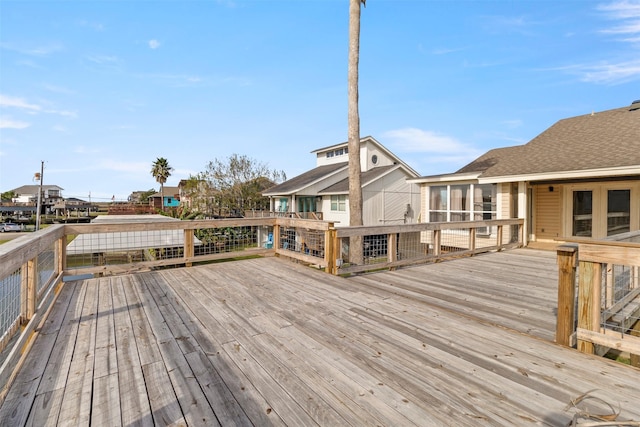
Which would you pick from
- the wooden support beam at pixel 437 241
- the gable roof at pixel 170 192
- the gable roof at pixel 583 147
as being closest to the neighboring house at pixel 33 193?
the gable roof at pixel 170 192

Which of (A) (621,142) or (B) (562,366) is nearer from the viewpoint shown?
(B) (562,366)

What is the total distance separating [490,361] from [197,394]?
2.33 metres

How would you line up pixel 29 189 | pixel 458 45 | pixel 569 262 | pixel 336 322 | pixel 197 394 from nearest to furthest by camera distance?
pixel 197 394 < pixel 569 262 < pixel 336 322 < pixel 458 45 < pixel 29 189

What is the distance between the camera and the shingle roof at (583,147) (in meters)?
7.77

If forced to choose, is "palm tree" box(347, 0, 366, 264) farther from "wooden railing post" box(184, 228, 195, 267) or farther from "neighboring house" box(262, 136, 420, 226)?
"neighboring house" box(262, 136, 420, 226)

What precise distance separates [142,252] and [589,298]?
9.07 m

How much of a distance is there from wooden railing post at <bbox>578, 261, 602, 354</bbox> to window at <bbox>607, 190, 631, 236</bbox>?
8.21 metres

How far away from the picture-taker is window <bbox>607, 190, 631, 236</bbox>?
8.26m

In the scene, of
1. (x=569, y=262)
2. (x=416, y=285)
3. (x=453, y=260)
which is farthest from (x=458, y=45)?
(x=569, y=262)

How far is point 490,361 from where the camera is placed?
8.25ft

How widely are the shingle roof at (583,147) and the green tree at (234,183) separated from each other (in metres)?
23.4

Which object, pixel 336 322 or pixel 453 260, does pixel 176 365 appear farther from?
pixel 453 260

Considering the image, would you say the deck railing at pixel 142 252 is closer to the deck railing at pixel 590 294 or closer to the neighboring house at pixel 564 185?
the neighboring house at pixel 564 185

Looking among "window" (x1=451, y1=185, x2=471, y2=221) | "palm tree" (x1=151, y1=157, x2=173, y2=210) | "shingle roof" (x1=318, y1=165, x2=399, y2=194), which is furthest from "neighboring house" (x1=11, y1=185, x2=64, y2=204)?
"window" (x1=451, y1=185, x2=471, y2=221)
